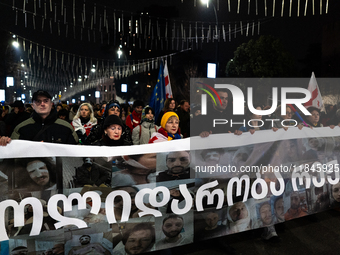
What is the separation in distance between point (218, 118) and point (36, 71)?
8336cm

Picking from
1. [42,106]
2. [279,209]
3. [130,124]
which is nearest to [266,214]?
[279,209]

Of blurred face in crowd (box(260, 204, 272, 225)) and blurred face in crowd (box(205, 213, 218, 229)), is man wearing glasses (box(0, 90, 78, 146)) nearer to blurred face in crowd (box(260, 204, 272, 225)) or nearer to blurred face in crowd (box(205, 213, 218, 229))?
blurred face in crowd (box(205, 213, 218, 229))

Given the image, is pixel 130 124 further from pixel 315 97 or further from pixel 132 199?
pixel 315 97

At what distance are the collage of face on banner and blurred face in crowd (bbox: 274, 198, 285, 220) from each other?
0.04 feet

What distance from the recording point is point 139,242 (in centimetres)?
332

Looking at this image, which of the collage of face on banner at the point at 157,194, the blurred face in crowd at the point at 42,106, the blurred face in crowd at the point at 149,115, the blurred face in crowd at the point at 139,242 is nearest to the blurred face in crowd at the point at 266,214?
the collage of face on banner at the point at 157,194

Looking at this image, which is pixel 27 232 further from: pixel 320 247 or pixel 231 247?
pixel 320 247

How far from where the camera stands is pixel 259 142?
4027 millimetres

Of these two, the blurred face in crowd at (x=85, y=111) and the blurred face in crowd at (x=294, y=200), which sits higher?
the blurred face in crowd at (x=85, y=111)

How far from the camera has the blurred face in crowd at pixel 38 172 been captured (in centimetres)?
298

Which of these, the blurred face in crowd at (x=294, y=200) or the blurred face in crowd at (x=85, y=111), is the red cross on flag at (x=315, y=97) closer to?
the blurred face in crowd at (x=294, y=200)

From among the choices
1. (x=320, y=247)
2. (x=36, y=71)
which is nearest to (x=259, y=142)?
(x=320, y=247)

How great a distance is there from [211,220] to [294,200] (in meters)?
1.35

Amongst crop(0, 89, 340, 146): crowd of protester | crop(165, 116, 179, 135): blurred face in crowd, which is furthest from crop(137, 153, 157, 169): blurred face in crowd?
crop(165, 116, 179, 135): blurred face in crowd
